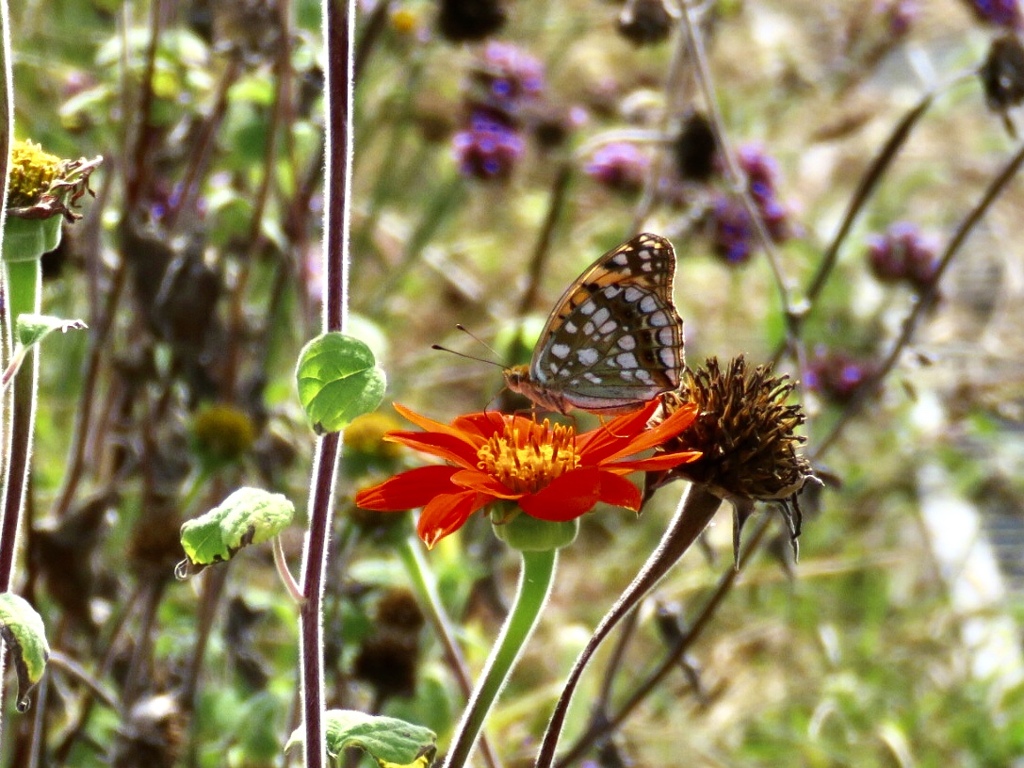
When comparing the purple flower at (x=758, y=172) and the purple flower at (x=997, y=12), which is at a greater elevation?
the purple flower at (x=997, y=12)

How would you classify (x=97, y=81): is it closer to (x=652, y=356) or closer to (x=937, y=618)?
(x=652, y=356)

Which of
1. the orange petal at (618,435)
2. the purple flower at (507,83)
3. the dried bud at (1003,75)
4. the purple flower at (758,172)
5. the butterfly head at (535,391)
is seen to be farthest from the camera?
Answer: the purple flower at (507,83)

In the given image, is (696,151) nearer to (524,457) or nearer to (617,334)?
(617,334)

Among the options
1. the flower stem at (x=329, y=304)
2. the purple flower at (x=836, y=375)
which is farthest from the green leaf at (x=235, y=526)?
the purple flower at (x=836, y=375)

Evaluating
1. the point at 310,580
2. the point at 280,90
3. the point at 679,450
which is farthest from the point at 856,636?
the point at 310,580

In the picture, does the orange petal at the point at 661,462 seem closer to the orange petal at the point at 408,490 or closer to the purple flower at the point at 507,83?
the orange petal at the point at 408,490

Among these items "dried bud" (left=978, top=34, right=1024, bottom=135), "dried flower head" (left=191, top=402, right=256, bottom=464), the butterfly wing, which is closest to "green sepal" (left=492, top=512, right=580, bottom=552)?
the butterfly wing
